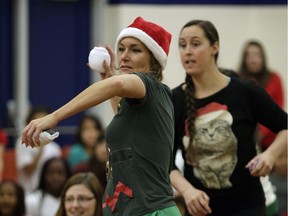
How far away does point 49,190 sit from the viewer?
9.65m

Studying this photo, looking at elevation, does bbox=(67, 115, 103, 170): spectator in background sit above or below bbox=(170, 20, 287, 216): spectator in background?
below

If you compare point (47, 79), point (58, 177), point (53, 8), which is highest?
point (53, 8)

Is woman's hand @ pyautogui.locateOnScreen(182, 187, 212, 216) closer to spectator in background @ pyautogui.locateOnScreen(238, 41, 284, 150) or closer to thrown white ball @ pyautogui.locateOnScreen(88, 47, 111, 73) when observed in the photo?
thrown white ball @ pyautogui.locateOnScreen(88, 47, 111, 73)

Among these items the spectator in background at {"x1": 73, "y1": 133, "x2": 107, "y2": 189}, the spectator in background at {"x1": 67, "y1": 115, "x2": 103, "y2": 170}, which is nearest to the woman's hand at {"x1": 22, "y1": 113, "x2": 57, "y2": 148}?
the spectator in background at {"x1": 73, "y1": 133, "x2": 107, "y2": 189}

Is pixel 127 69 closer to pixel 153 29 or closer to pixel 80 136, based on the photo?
pixel 153 29

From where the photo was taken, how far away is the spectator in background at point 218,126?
648 cm

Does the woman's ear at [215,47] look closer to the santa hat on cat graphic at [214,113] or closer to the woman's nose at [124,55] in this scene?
the santa hat on cat graphic at [214,113]

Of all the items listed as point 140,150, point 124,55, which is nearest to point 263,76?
point 124,55

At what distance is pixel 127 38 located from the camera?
214 inches

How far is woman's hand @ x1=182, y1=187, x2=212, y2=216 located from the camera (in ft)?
20.5

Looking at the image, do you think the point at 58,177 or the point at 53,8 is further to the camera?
the point at 53,8

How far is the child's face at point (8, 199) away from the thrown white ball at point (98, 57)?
3255 millimetres

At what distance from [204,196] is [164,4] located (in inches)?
260

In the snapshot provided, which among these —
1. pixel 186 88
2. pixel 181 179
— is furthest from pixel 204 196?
pixel 186 88
